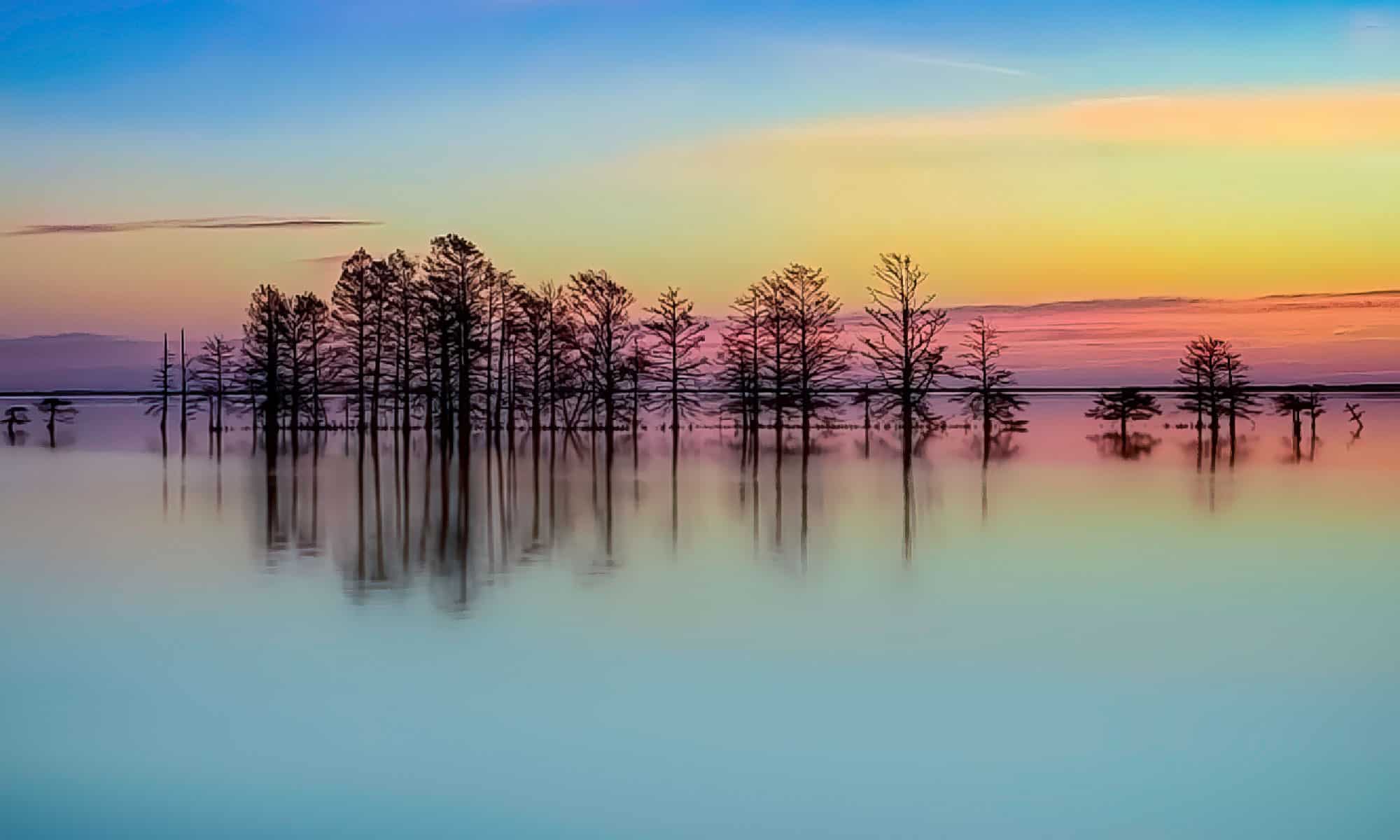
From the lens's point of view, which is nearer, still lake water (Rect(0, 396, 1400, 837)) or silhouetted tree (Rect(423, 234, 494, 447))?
still lake water (Rect(0, 396, 1400, 837))

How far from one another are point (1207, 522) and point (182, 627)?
40.9 feet

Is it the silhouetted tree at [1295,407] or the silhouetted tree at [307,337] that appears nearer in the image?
the silhouetted tree at [1295,407]

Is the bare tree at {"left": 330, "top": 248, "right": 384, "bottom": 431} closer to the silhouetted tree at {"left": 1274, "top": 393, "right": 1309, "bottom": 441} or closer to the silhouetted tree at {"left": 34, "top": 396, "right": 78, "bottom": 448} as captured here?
the silhouetted tree at {"left": 34, "top": 396, "right": 78, "bottom": 448}

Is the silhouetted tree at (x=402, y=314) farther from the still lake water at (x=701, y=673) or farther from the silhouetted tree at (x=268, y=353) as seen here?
the still lake water at (x=701, y=673)

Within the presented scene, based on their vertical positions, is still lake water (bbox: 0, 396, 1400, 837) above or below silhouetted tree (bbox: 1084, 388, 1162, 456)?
below

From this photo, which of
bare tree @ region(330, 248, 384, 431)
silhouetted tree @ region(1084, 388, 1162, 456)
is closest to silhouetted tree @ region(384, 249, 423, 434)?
bare tree @ region(330, 248, 384, 431)

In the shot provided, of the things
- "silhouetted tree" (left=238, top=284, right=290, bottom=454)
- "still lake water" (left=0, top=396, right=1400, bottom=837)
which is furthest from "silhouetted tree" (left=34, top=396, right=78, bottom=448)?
"still lake water" (left=0, top=396, right=1400, bottom=837)

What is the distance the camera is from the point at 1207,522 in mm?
18047

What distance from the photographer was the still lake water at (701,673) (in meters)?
6.40

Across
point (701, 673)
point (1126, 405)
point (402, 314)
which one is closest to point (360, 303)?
point (402, 314)

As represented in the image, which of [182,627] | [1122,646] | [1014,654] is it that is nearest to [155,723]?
[182,627]

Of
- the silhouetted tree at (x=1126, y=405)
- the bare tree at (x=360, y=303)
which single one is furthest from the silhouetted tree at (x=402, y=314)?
the silhouetted tree at (x=1126, y=405)

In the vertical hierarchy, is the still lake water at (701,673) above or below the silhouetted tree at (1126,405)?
below

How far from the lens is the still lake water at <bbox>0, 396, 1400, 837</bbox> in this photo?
21.0 ft
